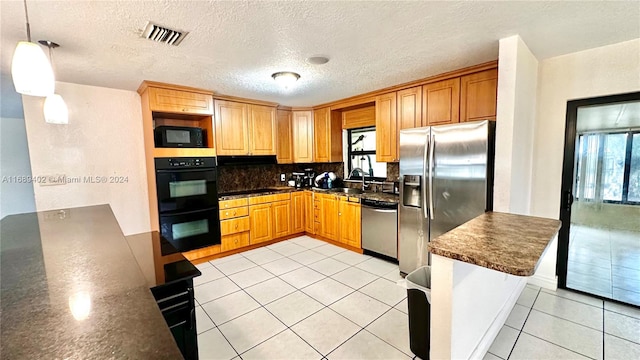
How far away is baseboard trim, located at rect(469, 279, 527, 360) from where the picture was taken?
1833 mm

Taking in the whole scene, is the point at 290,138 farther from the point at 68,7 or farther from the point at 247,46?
the point at 68,7

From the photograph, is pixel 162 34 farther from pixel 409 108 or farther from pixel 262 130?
pixel 409 108

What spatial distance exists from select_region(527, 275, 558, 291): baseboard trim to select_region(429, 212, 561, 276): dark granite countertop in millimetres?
1485

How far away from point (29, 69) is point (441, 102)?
344 centimetres

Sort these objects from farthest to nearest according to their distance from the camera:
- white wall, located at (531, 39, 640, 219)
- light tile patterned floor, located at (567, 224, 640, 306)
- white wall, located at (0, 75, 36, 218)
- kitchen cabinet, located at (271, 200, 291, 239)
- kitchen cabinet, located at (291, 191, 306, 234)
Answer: white wall, located at (0, 75, 36, 218) → kitchen cabinet, located at (291, 191, 306, 234) → kitchen cabinet, located at (271, 200, 291, 239) → light tile patterned floor, located at (567, 224, 640, 306) → white wall, located at (531, 39, 640, 219)

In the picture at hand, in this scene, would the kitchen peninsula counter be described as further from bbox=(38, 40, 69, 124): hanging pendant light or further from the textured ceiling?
bbox=(38, 40, 69, 124): hanging pendant light

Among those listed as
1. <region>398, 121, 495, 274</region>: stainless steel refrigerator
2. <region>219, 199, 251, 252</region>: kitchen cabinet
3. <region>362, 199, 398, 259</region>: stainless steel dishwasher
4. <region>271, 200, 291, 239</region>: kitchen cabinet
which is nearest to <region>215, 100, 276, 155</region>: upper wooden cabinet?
<region>219, 199, 251, 252</region>: kitchen cabinet

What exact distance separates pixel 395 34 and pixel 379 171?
2580 mm

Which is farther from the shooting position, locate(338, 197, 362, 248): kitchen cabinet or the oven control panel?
locate(338, 197, 362, 248): kitchen cabinet

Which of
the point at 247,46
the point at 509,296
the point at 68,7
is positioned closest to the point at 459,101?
the point at 509,296

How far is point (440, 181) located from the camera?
2.81 m

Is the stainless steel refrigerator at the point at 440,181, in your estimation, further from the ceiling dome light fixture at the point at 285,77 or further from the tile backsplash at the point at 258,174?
the tile backsplash at the point at 258,174

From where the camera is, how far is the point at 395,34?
207 centimetres

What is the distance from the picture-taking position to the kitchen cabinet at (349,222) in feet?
12.9
